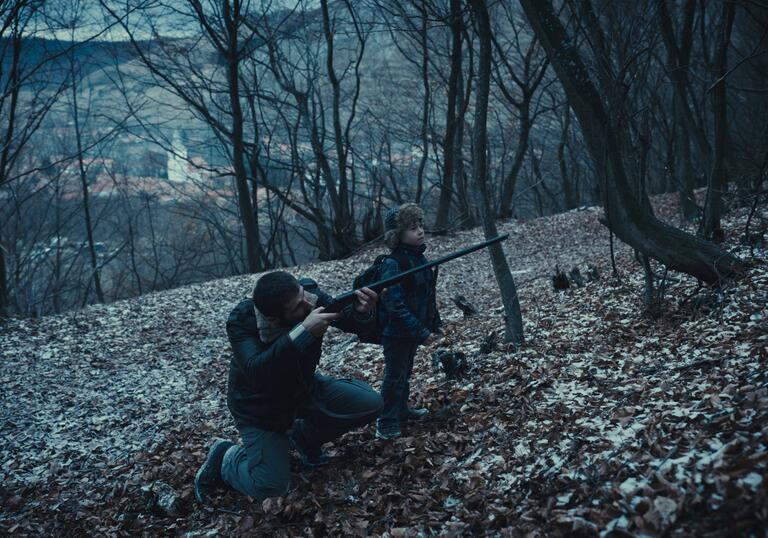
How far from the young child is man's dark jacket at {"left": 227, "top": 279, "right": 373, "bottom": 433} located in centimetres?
23

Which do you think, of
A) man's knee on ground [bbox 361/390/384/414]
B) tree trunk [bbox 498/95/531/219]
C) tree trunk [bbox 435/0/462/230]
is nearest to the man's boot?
man's knee on ground [bbox 361/390/384/414]

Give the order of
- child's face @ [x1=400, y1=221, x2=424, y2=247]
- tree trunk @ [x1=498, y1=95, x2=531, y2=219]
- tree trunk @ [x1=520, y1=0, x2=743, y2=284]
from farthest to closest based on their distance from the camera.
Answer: tree trunk @ [x1=498, y1=95, x2=531, y2=219] → tree trunk @ [x1=520, y1=0, x2=743, y2=284] → child's face @ [x1=400, y1=221, x2=424, y2=247]

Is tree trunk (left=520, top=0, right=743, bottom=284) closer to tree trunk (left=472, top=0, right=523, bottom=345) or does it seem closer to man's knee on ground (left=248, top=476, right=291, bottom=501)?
tree trunk (left=472, top=0, right=523, bottom=345)

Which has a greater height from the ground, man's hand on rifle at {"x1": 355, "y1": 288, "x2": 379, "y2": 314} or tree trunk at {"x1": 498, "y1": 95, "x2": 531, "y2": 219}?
tree trunk at {"x1": 498, "y1": 95, "x2": 531, "y2": 219}

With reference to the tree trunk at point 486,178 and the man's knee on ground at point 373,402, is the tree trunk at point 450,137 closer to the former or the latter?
the tree trunk at point 486,178

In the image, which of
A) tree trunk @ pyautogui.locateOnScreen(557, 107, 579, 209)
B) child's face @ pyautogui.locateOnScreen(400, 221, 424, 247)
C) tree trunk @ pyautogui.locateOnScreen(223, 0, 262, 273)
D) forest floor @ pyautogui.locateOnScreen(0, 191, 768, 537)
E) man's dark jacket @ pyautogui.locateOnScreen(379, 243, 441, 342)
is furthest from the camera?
tree trunk @ pyautogui.locateOnScreen(557, 107, 579, 209)

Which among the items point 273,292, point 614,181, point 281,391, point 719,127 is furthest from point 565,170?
point 273,292

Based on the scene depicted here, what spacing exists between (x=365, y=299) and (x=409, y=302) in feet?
1.74

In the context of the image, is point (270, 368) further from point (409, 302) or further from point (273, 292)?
point (409, 302)

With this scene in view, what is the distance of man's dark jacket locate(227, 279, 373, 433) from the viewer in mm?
3547

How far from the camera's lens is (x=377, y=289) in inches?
150

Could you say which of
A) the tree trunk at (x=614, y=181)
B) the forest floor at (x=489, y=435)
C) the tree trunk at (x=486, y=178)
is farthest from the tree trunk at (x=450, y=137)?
the tree trunk at (x=614, y=181)

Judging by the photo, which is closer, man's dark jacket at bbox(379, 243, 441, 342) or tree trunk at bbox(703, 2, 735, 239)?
man's dark jacket at bbox(379, 243, 441, 342)

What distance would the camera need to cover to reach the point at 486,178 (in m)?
5.62
